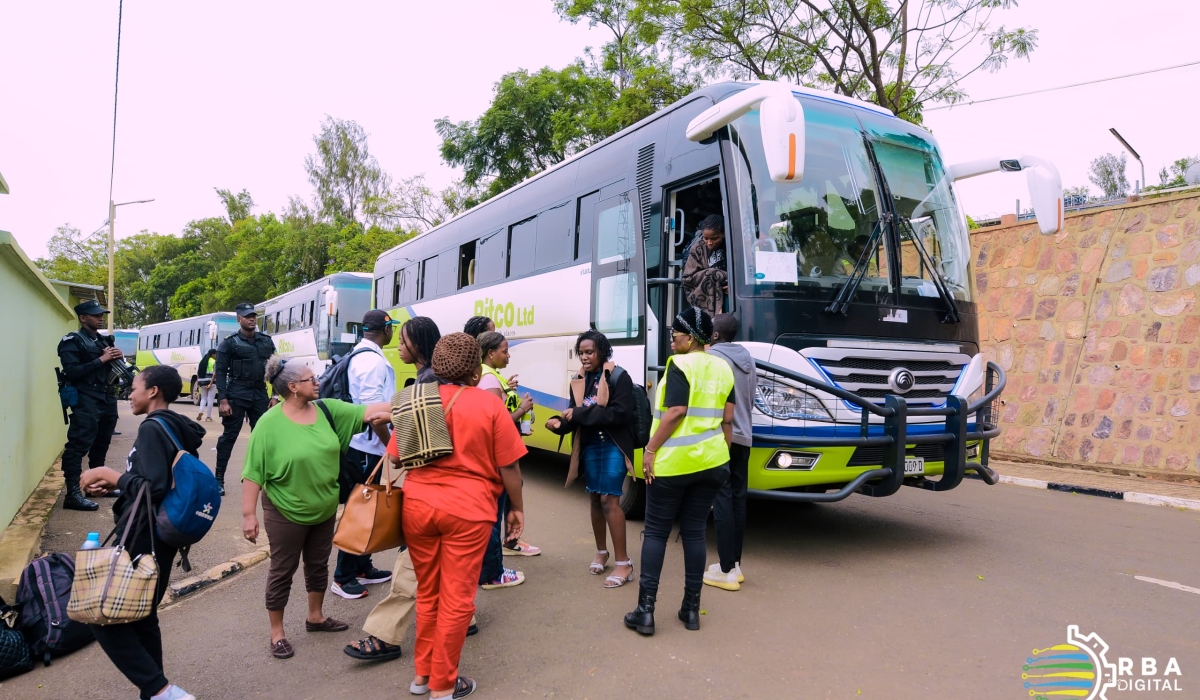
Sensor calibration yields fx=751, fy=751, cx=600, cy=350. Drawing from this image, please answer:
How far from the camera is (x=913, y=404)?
530 cm

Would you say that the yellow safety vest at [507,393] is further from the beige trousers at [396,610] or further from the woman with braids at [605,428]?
the beige trousers at [396,610]

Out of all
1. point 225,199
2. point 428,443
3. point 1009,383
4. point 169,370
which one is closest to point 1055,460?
point 1009,383

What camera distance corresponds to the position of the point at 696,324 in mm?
4070

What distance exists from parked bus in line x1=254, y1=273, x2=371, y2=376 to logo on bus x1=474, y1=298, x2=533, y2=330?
767 centimetres

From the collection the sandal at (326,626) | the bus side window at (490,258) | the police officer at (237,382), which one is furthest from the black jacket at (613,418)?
the bus side window at (490,258)

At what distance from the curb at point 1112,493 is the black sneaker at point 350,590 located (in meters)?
5.66

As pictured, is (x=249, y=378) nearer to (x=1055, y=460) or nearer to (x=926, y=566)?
(x=926, y=566)

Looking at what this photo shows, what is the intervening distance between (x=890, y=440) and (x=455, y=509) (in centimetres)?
321

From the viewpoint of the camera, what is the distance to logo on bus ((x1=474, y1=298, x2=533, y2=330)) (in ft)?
27.7

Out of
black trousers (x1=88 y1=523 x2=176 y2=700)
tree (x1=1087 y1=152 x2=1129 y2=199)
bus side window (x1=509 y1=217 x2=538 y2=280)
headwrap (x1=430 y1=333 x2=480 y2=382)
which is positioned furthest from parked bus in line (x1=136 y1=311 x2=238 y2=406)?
tree (x1=1087 y1=152 x2=1129 y2=199)

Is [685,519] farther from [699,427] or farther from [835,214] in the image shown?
[835,214]

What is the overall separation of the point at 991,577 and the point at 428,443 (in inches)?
Answer: 150

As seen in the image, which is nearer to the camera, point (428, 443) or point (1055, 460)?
point (428, 443)

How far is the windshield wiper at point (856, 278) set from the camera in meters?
5.10
